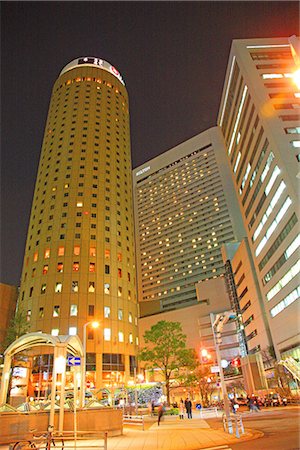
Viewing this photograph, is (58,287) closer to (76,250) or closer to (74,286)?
(74,286)

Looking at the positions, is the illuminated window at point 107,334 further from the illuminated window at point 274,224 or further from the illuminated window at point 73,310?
the illuminated window at point 274,224

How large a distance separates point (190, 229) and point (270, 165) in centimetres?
11891

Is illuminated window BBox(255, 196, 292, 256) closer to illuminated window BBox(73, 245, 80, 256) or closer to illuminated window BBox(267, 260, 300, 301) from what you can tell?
illuminated window BBox(267, 260, 300, 301)

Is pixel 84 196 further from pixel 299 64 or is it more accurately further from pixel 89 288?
pixel 299 64

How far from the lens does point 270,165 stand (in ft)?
188

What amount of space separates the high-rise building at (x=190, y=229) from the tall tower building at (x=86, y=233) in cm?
8864

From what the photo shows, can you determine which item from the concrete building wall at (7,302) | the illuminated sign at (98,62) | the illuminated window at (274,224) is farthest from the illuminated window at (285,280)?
the illuminated sign at (98,62)

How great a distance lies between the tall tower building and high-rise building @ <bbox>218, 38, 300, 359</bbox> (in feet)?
90.6

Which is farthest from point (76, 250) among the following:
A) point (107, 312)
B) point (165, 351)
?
point (165, 351)

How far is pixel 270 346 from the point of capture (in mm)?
62500

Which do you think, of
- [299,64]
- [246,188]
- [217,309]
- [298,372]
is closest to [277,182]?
[246,188]

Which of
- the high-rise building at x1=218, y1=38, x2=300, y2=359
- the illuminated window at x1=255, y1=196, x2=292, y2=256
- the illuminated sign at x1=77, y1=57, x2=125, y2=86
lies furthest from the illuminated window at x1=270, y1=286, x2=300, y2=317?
the illuminated sign at x1=77, y1=57, x2=125, y2=86

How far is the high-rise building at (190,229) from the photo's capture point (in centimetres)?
16000

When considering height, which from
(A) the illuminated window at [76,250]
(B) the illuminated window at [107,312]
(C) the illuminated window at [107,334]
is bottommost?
(C) the illuminated window at [107,334]
